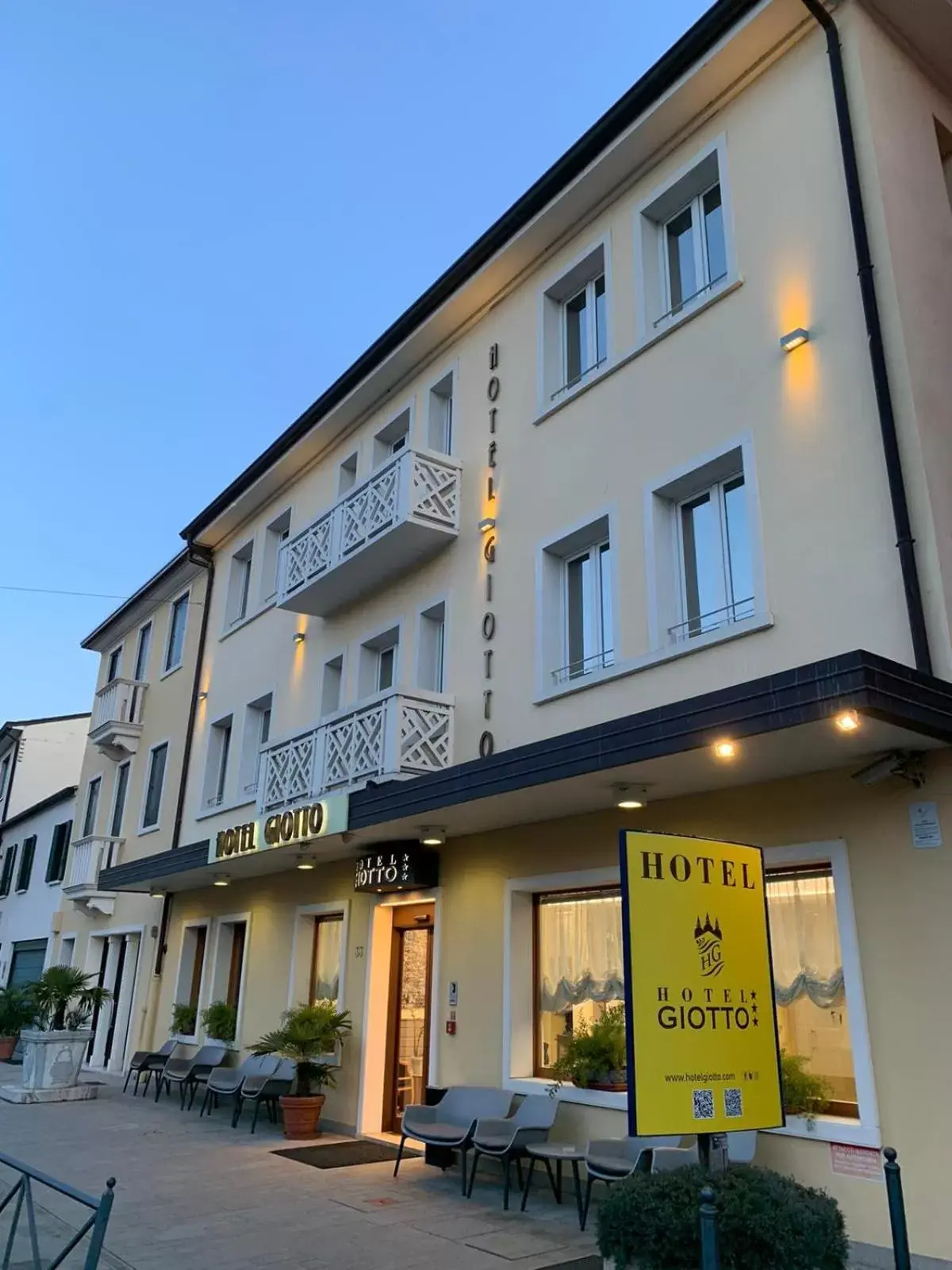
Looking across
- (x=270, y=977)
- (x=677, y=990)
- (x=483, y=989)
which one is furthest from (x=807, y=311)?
(x=270, y=977)

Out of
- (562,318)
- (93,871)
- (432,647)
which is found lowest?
(93,871)

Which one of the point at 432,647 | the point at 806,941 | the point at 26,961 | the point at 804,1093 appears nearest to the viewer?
the point at 804,1093

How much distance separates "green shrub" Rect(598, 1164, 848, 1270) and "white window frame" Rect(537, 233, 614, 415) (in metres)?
7.37

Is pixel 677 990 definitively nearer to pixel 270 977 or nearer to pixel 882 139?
pixel 882 139

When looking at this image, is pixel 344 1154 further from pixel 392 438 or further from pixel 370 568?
pixel 392 438

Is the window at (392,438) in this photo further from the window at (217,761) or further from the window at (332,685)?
the window at (217,761)

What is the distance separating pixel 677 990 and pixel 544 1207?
4447 millimetres

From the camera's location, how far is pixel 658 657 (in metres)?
8.16

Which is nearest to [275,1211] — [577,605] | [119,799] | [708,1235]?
[708,1235]

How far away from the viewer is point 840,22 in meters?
8.10

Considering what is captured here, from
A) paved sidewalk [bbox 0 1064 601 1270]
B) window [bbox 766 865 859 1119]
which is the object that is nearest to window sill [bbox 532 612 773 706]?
window [bbox 766 865 859 1119]

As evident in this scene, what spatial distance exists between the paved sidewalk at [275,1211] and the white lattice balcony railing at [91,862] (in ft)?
27.4

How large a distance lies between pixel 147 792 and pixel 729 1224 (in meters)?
16.6

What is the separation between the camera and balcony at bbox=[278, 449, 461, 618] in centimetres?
1118
